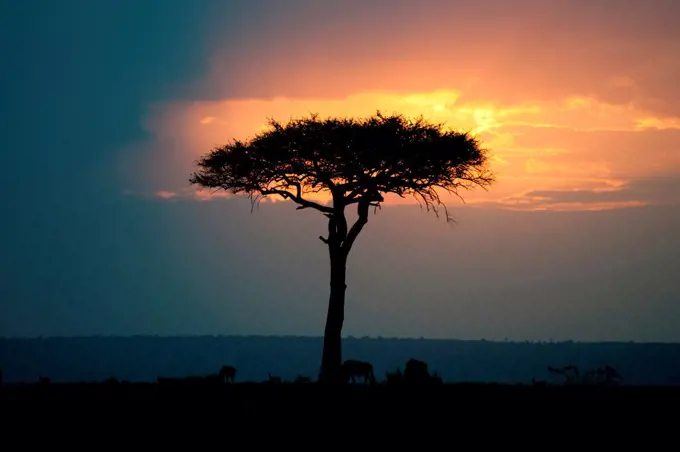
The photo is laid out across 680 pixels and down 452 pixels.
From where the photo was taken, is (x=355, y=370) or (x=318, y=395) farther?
(x=355, y=370)

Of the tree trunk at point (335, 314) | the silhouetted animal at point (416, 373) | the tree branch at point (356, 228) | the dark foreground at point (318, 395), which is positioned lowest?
the dark foreground at point (318, 395)

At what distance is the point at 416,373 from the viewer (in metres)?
35.4

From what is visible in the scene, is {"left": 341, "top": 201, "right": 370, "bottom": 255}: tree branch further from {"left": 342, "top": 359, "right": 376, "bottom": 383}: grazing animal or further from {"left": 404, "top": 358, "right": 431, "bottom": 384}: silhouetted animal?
{"left": 404, "top": 358, "right": 431, "bottom": 384}: silhouetted animal

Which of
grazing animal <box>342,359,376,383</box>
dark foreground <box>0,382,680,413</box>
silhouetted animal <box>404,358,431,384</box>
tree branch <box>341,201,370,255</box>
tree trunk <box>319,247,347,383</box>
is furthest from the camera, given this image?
tree branch <box>341,201,370,255</box>

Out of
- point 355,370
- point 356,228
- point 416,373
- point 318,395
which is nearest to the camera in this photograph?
point 318,395

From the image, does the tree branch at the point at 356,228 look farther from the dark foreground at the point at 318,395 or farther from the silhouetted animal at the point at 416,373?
the dark foreground at the point at 318,395

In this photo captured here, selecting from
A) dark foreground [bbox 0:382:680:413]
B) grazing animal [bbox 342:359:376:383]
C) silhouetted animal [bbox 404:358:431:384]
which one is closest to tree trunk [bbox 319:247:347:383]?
grazing animal [bbox 342:359:376:383]

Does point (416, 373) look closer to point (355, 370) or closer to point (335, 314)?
point (355, 370)

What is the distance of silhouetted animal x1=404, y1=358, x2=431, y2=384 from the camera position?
34.2 m


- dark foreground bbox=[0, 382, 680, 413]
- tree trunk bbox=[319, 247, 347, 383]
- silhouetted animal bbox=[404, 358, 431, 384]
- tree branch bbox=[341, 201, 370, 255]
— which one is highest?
tree branch bbox=[341, 201, 370, 255]

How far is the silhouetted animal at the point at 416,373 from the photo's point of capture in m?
34.2

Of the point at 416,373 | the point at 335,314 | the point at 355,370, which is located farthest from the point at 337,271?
the point at 416,373

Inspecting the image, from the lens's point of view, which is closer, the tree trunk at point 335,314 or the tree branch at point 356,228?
the tree trunk at point 335,314

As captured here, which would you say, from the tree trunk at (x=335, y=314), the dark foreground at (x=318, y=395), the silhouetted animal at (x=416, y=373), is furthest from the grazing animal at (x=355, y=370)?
the dark foreground at (x=318, y=395)
